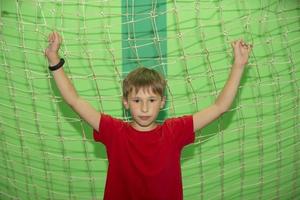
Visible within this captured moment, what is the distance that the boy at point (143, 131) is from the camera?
88 cm

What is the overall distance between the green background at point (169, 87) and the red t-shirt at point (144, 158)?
1.03ft

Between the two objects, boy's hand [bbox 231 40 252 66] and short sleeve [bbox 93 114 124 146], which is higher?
boy's hand [bbox 231 40 252 66]

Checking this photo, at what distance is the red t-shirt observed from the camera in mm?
905

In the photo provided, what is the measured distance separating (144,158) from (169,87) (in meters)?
0.37

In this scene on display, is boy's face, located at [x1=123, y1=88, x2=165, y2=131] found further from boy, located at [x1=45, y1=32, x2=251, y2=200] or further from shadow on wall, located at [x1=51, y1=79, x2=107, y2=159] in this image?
shadow on wall, located at [x1=51, y1=79, x2=107, y2=159]

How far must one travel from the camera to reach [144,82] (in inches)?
34.9

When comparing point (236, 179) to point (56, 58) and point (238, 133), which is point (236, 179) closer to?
point (238, 133)

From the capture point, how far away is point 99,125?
0.92 m

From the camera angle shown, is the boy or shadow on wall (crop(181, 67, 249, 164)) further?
shadow on wall (crop(181, 67, 249, 164))

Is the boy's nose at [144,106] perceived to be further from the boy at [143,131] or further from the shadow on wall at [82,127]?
the shadow on wall at [82,127]

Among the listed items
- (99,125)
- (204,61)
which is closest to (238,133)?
(204,61)

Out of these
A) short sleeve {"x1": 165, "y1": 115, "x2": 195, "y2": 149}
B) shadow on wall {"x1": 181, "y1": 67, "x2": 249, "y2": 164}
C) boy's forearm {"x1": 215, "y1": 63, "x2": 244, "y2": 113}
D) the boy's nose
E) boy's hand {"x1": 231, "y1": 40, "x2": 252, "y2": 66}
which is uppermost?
boy's hand {"x1": 231, "y1": 40, "x2": 252, "y2": 66}

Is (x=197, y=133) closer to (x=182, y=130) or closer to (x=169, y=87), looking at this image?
(x=169, y=87)

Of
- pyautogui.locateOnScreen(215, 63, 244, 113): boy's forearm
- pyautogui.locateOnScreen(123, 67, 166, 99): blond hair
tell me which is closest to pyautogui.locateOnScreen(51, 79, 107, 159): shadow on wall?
pyautogui.locateOnScreen(123, 67, 166, 99): blond hair
